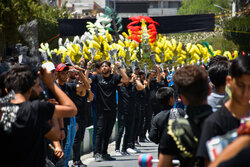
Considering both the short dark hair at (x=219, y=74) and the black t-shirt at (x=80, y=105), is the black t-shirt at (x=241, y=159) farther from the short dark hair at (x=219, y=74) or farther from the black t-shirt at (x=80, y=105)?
the black t-shirt at (x=80, y=105)

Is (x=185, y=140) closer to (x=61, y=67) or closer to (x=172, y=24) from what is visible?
(x=61, y=67)

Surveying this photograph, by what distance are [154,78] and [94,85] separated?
4375mm

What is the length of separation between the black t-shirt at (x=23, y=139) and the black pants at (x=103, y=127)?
20.4ft

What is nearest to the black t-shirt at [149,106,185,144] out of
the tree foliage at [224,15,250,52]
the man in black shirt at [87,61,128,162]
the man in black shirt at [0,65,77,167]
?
the man in black shirt at [0,65,77,167]

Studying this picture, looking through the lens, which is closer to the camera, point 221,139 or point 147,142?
point 221,139

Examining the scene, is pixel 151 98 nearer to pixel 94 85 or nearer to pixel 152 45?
pixel 94 85

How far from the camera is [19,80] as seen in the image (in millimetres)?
3953

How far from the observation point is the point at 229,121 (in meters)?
3.14

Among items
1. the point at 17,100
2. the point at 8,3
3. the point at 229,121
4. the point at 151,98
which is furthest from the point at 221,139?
the point at 8,3

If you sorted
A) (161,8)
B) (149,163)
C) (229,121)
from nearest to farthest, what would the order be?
1. (229,121)
2. (149,163)
3. (161,8)

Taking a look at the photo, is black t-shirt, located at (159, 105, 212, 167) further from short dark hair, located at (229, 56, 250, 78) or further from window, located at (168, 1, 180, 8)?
window, located at (168, 1, 180, 8)

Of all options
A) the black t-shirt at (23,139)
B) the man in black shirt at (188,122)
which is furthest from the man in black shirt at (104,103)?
the man in black shirt at (188,122)

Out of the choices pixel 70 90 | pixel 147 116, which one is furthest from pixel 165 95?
pixel 147 116

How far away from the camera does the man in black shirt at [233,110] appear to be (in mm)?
3080
